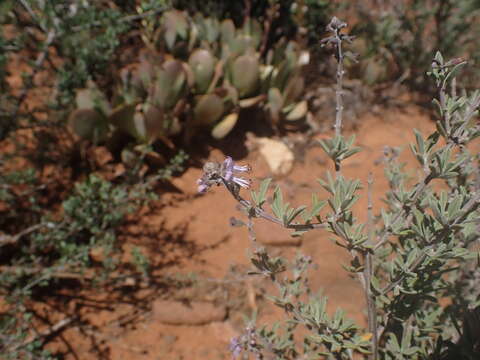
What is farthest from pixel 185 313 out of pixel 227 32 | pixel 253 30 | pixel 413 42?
pixel 413 42

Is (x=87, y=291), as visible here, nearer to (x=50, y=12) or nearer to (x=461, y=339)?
(x=50, y=12)

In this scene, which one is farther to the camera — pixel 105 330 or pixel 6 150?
pixel 6 150

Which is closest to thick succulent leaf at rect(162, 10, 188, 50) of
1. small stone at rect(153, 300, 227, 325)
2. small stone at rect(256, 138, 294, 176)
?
small stone at rect(256, 138, 294, 176)

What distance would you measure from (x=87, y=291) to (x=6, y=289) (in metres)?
0.41

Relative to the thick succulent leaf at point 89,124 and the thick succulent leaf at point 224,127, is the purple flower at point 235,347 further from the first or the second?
the thick succulent leaf at point 224,127

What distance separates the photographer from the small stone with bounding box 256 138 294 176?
12.2ft

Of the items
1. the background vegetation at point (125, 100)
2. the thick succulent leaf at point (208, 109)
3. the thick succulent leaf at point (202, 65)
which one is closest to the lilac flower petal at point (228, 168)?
the background vegetation at point (125, 100)

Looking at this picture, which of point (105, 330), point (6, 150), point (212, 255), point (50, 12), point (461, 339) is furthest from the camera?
point (6, 150)

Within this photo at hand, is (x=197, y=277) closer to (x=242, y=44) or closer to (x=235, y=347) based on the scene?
(x=235, y=347)

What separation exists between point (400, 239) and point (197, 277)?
147 cm

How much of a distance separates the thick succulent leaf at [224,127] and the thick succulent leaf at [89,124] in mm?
858

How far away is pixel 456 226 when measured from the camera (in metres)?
1.10

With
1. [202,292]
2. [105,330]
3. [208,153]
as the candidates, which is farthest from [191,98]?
[105,330]

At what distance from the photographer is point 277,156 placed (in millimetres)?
3762
